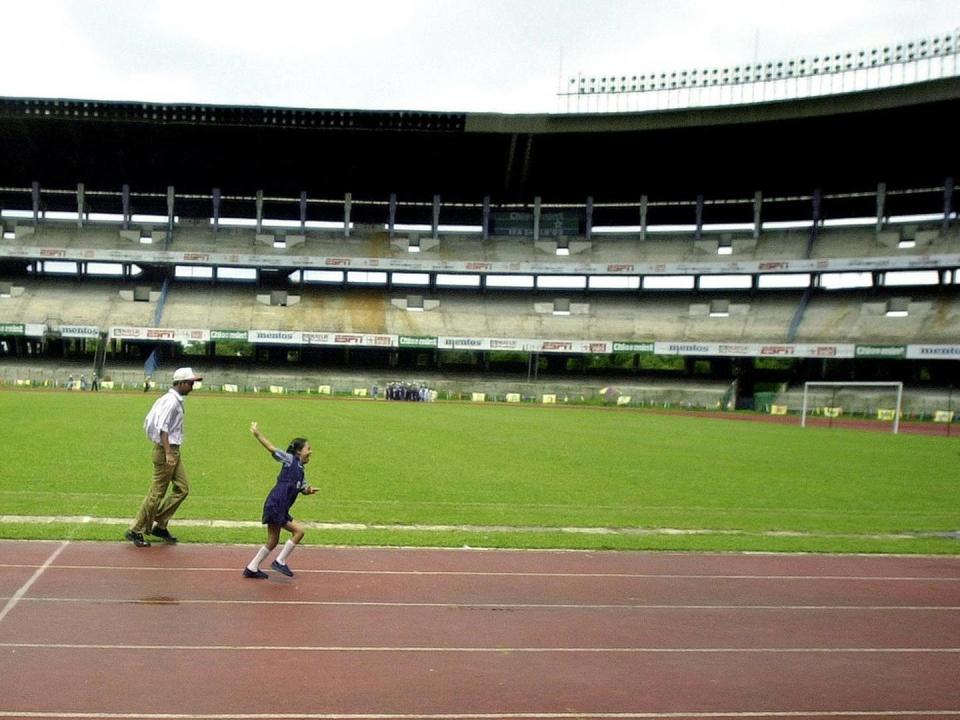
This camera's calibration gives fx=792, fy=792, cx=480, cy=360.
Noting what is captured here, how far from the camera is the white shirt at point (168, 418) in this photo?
26.8 ft

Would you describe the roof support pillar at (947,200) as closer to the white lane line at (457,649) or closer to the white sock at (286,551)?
the white lane line at (457,649)

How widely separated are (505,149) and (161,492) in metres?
43.2

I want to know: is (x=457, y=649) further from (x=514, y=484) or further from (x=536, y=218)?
(x=536, y=218)

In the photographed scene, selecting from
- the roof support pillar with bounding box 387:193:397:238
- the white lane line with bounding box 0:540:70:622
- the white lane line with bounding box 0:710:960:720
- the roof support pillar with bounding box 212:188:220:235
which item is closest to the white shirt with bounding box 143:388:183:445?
the white lane line with bounding box 0:540:70:622

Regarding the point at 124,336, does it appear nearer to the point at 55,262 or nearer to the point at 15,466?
the point at 55,262

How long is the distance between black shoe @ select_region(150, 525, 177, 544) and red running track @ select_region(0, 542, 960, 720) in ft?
0.57

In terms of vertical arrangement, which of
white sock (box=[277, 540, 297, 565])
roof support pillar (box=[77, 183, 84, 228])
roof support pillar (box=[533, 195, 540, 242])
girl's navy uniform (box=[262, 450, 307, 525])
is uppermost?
roof support pillar (box=[533, 195, 540, 242])

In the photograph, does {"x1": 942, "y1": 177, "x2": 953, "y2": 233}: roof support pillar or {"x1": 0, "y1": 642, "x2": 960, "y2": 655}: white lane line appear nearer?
{"x1": 0, "y1": 642, "x2": 960, "y2": 655}: white lane line

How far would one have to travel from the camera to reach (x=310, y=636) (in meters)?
5.86

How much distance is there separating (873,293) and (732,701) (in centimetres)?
4970

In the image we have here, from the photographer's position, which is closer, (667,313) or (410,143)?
(410,143)

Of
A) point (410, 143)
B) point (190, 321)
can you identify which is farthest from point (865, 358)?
point (190, 321)

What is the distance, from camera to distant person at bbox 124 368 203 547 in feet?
26.8

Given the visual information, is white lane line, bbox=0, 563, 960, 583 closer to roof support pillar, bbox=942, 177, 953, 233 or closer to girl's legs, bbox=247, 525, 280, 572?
girl's legs, bbox=247, 525, 280, 572
